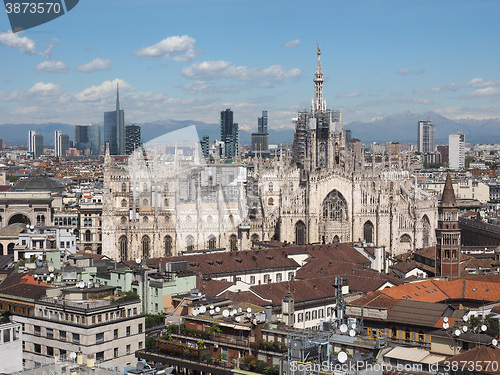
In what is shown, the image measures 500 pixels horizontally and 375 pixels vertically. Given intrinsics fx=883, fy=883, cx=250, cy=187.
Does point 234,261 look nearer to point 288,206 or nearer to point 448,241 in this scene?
point 448,241

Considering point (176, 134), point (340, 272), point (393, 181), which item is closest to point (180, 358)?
point (340, 272)

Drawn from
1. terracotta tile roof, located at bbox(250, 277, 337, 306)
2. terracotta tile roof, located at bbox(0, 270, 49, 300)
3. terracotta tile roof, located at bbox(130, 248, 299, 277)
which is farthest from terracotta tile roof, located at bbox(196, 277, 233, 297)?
terracotta tile roof, located at bbox(0, 270, 49, 300)

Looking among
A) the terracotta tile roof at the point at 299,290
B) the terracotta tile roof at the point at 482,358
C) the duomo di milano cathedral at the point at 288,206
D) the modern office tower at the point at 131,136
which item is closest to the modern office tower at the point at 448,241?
the terracotta tile roof at the point at 299,290

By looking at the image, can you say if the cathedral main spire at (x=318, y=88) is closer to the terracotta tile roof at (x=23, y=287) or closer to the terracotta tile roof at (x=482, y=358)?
the terracotta tile roof at (x=23, y=287)

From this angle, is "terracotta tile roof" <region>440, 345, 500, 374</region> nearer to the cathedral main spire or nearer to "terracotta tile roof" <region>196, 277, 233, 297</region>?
"terracotta tile roof" <region>196, 277, 233, 297</region>

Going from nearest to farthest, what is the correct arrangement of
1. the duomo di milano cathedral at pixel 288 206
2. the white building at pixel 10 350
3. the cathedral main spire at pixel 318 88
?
the white building at pixel 10 350, the duomo di milano cathedral at pixel 288 206, the cathedral main spire at pixel 318 88

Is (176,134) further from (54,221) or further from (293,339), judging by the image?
(293,339)
